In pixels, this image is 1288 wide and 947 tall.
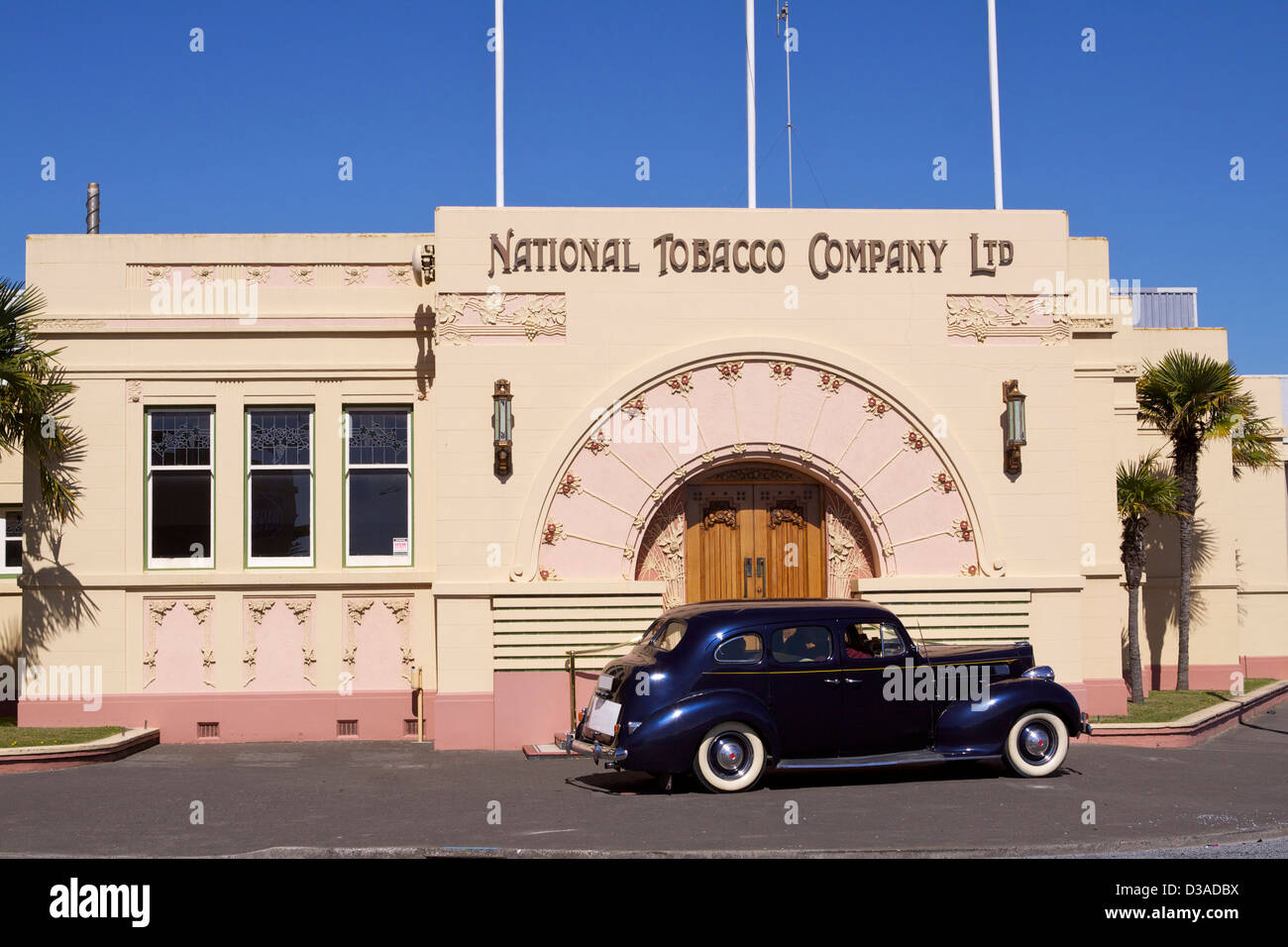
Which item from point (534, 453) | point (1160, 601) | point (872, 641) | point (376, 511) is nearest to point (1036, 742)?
point (872, 641)

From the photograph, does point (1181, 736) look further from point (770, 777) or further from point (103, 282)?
point (103, 282)

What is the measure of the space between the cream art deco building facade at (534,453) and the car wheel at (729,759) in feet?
13.0

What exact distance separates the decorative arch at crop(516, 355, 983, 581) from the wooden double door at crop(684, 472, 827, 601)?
450 millimetres

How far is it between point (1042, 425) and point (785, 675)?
20.7 feet

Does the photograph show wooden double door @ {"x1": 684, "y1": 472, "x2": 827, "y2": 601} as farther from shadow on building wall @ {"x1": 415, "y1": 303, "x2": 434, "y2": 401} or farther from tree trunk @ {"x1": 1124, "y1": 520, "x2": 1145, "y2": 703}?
tree trunk @ {"x1": 1124, "y1": 520, "x2": 1145, "y2": 703}

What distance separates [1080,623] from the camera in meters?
17.3

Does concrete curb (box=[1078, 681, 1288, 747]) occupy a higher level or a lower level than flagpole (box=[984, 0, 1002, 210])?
lower

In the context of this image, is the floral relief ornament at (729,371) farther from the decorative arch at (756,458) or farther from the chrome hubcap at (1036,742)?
the chrome hubcap at (1036,742)

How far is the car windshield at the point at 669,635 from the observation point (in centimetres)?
1294

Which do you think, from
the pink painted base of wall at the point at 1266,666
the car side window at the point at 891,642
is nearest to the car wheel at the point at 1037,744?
the car side window at the point at 891,642

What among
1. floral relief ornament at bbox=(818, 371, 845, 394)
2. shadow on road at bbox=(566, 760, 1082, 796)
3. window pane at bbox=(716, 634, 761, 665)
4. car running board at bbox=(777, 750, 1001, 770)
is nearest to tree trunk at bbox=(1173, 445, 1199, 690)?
floral relief ornament at bbox=(818, 371, 845, 394)

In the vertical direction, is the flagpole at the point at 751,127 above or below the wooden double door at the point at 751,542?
above

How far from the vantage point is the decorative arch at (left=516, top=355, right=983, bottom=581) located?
16.5 meters
